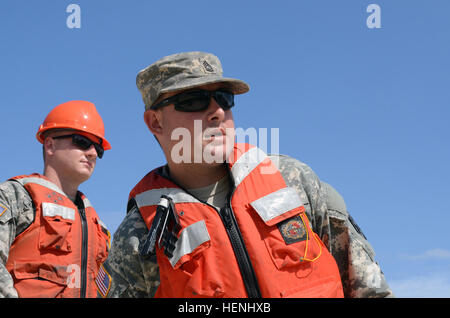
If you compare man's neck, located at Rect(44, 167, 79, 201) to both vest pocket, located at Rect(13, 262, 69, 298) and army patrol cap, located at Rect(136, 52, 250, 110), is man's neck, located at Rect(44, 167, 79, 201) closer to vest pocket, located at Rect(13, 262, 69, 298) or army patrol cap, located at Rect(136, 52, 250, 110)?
vest pocket, located at Rect(13, 262, 69, 298)

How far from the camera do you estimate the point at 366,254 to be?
14.9 feet

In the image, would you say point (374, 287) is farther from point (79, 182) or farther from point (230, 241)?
point (79, 182)

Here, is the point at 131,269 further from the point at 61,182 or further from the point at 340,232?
the point at 61,182

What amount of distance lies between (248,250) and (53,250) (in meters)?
5.20

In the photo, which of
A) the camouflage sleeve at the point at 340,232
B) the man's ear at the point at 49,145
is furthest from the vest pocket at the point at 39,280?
the camouflage sleeve at the point at 340,232

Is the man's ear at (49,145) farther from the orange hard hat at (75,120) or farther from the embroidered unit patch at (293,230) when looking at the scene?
the embroidered unit patch at (293,230)

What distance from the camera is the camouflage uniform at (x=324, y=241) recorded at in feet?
14.7

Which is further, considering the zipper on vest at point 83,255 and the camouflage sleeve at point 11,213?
the zipper on vest at point 83,255

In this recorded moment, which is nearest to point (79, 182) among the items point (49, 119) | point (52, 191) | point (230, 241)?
point (52, 191)

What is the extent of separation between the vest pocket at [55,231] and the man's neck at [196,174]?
4330 millimetres

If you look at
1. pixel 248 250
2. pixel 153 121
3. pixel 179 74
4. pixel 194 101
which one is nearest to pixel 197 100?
pixel 194 101
